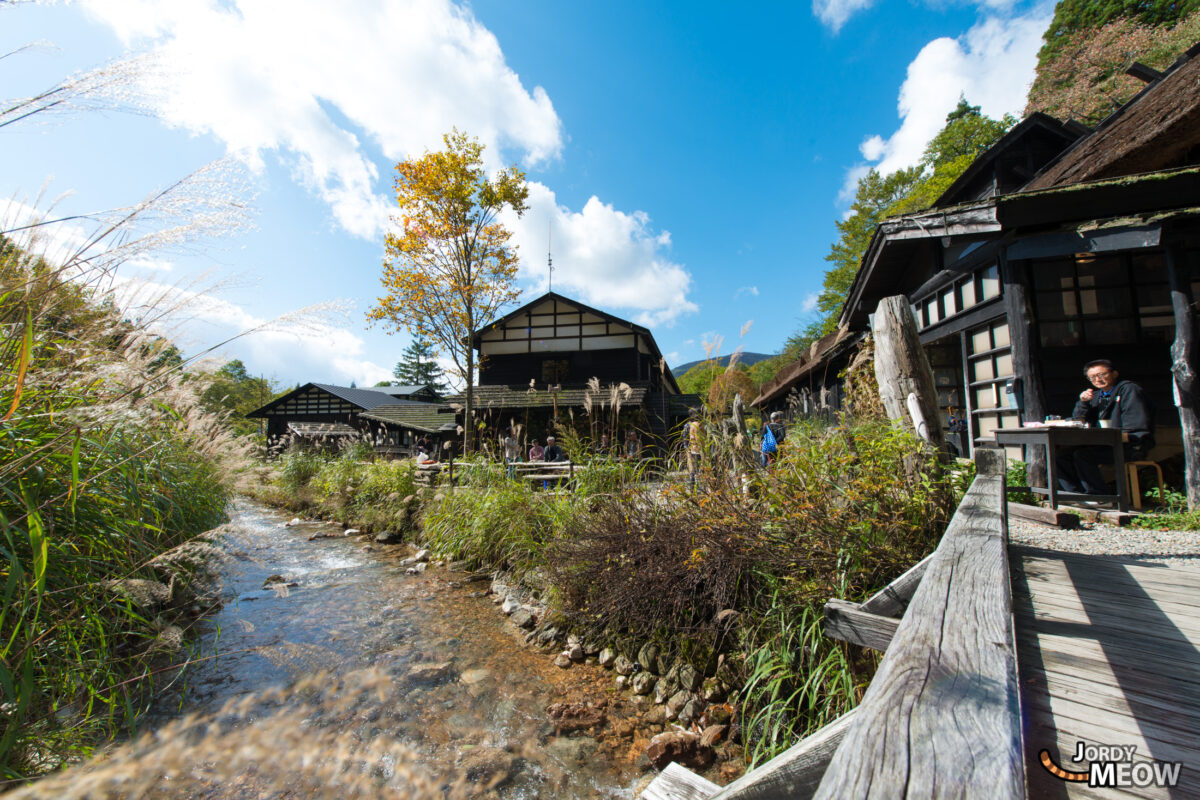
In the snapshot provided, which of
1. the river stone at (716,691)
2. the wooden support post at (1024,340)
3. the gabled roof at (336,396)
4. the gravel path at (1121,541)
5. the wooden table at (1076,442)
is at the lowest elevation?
the river stone at (716,691)

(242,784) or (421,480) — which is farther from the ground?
(421,480)

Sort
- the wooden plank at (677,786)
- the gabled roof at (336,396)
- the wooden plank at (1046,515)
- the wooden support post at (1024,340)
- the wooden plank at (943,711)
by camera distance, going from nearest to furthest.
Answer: the wooden plank at (943,711)
the wooden plank at (677,786)
the wooden plank at (1046,515)
the wooden support post at (1024,340)
the gabled roof at (336,396)

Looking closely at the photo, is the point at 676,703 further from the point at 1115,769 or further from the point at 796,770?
the point at 1115,769

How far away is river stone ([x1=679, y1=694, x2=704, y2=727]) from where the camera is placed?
2.77m

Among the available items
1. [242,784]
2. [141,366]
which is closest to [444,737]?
[242,784]

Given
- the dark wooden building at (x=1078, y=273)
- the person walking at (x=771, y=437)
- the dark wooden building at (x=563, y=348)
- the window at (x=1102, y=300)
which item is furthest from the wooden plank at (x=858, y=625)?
the dark wooden building at (x=563, y=348)

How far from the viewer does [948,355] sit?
7.53 meters

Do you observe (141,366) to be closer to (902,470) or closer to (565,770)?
(565,770)

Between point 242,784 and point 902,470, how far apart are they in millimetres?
4020

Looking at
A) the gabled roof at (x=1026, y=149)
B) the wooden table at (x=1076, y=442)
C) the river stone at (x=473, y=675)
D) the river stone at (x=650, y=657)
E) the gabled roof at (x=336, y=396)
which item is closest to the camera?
the river stone at (x=650, y=657)

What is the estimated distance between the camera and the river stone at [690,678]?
2928mm

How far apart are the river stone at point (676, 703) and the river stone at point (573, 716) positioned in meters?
0.42

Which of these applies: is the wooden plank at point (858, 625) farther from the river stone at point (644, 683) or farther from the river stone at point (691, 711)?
the river stone at point (644, 683)

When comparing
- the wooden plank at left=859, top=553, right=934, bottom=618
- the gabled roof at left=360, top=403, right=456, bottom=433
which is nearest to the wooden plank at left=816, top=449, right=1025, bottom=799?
the wooden plank at left=859, top=553, right=934, bottom=618
